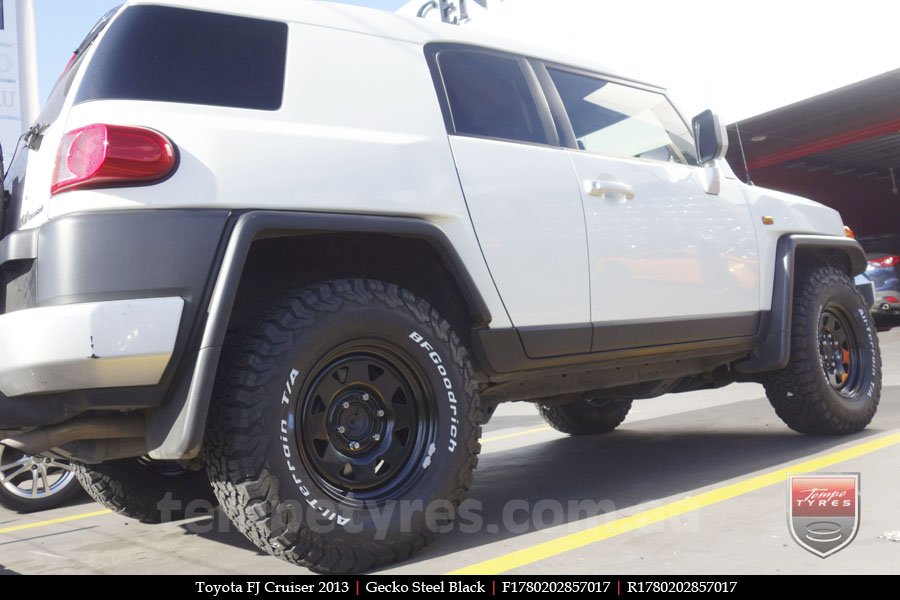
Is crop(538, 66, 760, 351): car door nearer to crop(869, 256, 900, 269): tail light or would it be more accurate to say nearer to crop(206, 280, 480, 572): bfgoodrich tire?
crop(206, 280, 480, 572): bfgoodrich tire

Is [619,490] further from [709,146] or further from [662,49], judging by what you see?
[662,49]

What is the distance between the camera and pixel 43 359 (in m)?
2.33

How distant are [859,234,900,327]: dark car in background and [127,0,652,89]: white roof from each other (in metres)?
12.7

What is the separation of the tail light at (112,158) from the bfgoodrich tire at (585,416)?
371 cm

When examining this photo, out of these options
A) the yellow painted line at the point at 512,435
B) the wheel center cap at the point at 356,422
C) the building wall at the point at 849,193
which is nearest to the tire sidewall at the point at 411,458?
the wheel center cap at the point at 356,422

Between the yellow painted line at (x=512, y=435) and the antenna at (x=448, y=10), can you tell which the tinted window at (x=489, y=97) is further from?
the antenna at (x=448, y=10)

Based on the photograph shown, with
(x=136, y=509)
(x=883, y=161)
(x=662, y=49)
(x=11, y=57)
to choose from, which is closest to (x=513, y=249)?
(x=136, y=509)

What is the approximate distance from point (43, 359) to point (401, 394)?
3.58 feet

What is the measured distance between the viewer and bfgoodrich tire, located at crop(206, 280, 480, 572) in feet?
8.14

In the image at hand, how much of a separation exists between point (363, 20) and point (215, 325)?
1.35 m

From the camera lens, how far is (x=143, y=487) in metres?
3.45

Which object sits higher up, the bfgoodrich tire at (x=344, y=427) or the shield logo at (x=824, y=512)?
the bfgoodrich tire at (x=344, y=427)

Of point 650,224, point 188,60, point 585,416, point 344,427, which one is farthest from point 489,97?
point 585,416

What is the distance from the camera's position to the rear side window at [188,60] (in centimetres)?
256
